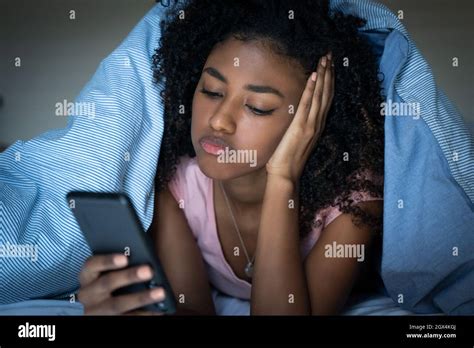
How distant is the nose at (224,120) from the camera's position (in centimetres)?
102

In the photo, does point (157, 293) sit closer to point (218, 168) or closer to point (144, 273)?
point (144, 273)

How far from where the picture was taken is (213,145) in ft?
3.45

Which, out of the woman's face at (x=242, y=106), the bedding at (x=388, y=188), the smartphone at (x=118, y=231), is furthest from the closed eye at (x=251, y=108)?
the smartphone at (x=118, y=231)

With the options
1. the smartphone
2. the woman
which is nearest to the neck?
the woman

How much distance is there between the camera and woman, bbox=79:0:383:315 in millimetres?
1039

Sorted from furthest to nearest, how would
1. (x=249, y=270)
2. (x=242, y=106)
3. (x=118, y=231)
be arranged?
(x=249, y=270) < (x=242, y=106) < (x=118, y=231)

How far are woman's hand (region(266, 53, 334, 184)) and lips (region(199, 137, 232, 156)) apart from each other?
0.08 m

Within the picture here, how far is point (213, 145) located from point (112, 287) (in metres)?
0.26

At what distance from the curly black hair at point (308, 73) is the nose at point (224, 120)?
11cm

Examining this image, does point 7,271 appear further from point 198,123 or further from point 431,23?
point 431,23

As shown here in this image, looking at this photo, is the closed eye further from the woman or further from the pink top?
the pink top

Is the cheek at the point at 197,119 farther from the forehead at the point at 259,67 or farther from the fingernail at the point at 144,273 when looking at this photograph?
the fingernail at the point at 144,273

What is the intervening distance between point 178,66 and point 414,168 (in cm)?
39

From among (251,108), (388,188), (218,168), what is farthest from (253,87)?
(388,188)
